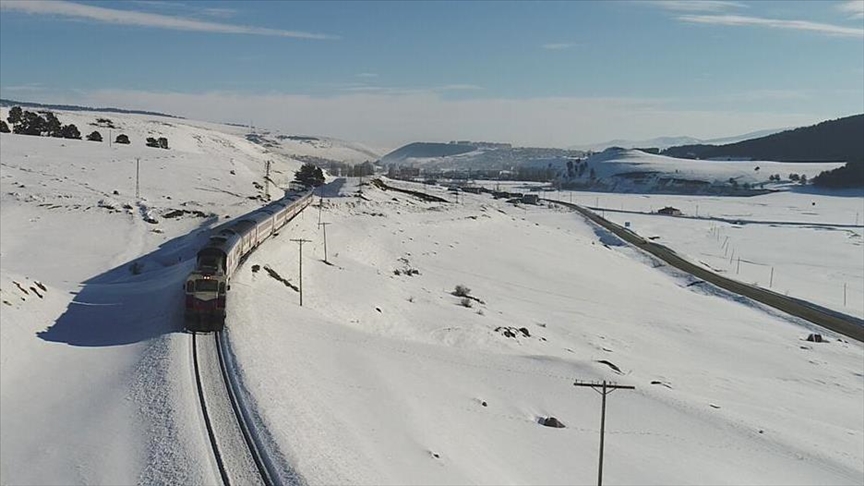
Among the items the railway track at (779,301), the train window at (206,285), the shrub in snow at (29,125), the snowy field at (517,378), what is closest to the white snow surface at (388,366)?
the snowy field at (517,378)

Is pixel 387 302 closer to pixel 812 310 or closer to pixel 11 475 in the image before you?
pixel 11 475

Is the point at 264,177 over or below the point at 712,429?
over

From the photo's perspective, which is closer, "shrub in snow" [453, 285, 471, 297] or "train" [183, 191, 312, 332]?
"train" [183, 191, 312, 332]

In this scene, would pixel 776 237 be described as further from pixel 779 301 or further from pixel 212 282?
pixel 212 282

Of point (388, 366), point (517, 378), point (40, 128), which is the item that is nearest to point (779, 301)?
point (517, 378)

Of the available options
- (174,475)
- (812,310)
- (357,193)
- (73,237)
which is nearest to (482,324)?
(174,475)

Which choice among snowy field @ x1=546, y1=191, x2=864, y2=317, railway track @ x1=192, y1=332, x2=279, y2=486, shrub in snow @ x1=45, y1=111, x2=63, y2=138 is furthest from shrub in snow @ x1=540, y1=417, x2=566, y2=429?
shrub in snow @ x1=45, y1=111, x2=63, y2=138

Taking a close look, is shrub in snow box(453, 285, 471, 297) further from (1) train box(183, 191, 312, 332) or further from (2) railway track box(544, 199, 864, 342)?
(2) railway track box(544, 199, 864, 342)

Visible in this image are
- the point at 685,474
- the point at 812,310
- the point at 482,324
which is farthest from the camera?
the point at 812,310
